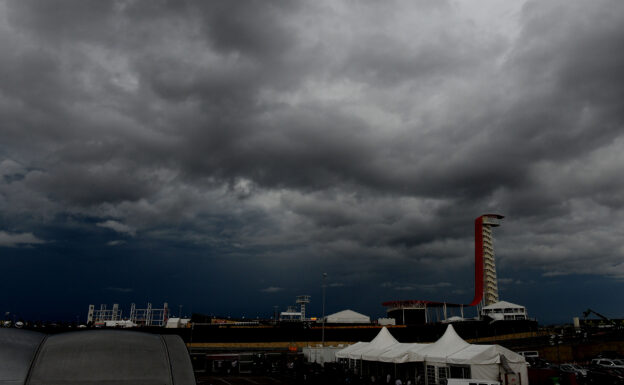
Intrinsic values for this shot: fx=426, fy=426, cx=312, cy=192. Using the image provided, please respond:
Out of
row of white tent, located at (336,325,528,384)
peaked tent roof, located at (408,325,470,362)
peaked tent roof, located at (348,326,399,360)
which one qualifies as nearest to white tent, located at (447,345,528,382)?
row of white tent, located at (336,325,528,384)

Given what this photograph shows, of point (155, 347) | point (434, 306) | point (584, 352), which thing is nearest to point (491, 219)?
point (434, 306)

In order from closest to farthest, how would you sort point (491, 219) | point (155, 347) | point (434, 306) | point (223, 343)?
1. point (155, 347)
2. point (223, 343)
3. point (434, 306)
4. point (491, 219)

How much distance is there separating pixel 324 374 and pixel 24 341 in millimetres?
33696

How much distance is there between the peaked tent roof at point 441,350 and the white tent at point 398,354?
489 mm

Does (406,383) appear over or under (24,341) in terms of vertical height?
under

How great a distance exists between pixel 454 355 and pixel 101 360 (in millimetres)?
27129

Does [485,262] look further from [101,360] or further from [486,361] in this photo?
[101,360]

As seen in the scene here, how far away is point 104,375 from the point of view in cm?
380

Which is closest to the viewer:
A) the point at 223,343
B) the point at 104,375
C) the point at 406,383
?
the point at 104,375

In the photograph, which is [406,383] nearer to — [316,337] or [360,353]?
[360,353]

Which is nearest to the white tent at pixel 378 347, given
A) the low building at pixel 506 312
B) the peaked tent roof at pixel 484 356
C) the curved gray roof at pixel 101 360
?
the peaked tent roof at pixel 484 356

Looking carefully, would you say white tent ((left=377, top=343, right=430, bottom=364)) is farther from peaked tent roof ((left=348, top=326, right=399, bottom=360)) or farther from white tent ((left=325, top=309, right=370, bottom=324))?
white tent ((left=325, top=309, right=370, bottom=324))

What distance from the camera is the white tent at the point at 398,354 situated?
29698 millimetres

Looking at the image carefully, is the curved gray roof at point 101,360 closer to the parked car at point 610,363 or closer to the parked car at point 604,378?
the parked car at point 604,378
